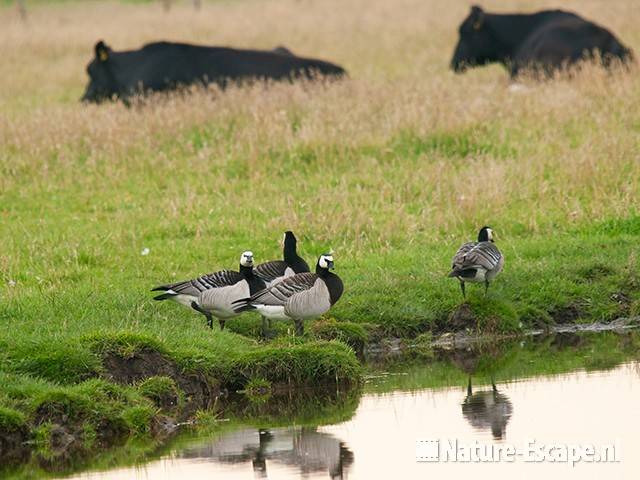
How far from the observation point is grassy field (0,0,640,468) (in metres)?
11.3

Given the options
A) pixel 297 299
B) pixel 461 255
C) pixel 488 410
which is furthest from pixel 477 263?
pixel 488 410

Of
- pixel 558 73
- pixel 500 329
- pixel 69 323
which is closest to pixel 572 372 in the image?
pixel 500 329

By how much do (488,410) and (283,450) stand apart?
177 cm

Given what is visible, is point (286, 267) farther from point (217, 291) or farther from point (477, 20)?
point (477, 20)

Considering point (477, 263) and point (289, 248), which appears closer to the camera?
point (477, 263)

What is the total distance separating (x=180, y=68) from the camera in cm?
2564

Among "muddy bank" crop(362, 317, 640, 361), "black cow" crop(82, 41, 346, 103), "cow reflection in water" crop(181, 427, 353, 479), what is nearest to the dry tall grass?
"black cow" crop(82, 41, 346, 103)

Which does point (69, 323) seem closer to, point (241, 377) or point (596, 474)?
point (241, 377)

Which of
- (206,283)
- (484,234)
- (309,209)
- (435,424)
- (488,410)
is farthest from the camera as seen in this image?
(309,209)

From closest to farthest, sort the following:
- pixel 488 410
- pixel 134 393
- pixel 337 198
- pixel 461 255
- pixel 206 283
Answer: pixel 488 410
pixel 134 393
pixel 206 283
pixel 461 255
pixel 337 198

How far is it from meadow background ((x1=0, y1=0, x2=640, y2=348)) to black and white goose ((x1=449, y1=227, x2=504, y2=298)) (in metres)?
0.44

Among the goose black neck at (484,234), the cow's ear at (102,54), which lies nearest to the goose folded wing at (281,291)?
the goose black neck at (484,234)

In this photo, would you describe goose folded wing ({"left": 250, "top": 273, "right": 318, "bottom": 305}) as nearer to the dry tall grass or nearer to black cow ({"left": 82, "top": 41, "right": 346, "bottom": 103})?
the dry tall grass

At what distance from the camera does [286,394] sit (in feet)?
35.6
